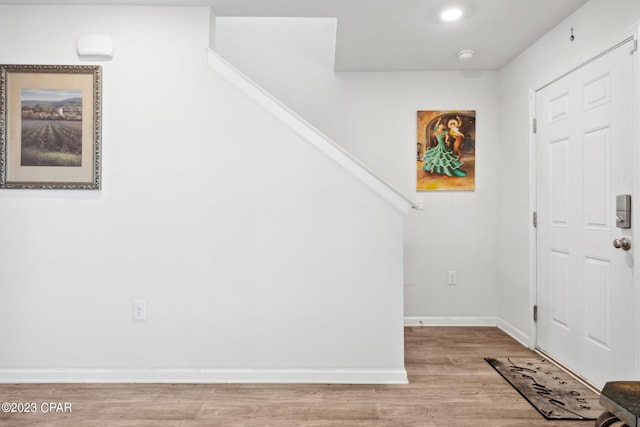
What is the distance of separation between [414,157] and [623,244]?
73.8 inches

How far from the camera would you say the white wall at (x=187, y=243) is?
245 cm

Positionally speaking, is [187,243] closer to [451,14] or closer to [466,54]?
[451,14]

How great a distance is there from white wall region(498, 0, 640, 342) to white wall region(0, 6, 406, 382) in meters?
1.38

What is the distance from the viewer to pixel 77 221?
2.46 metres

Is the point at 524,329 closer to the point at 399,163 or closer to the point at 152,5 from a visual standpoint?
the point at 399,163

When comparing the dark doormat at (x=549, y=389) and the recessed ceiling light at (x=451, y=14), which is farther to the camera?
the recessed ceiling light at (x=451, y=14)

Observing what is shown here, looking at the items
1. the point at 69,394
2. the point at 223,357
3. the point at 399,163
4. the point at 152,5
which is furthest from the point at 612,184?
the point at 69,394

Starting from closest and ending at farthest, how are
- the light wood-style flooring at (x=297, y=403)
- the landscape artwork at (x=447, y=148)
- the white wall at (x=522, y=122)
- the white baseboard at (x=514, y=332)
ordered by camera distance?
the light wood-style flooring at (x=297, y=403)
the white wall at (x=522, y=122)
the white baseboard at (x=514, y=332)
the landscape artwork at (x=447, y=148)

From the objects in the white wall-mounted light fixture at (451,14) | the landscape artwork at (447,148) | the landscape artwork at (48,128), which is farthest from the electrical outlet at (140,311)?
the white wall-mounted light fixture at (451,14)

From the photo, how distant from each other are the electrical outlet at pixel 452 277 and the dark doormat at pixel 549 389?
938 mm

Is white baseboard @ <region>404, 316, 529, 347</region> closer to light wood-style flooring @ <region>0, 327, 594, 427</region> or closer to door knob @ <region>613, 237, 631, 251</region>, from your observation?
light wood-style flooring @ <region>0, 327, 594, 427</region>

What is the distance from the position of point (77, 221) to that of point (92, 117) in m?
0.64

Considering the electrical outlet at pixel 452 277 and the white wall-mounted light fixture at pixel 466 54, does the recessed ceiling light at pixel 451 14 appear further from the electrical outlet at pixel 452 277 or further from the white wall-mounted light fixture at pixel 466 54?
the electrical outlet at pixel 452 277

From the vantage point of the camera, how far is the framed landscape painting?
244 cm
